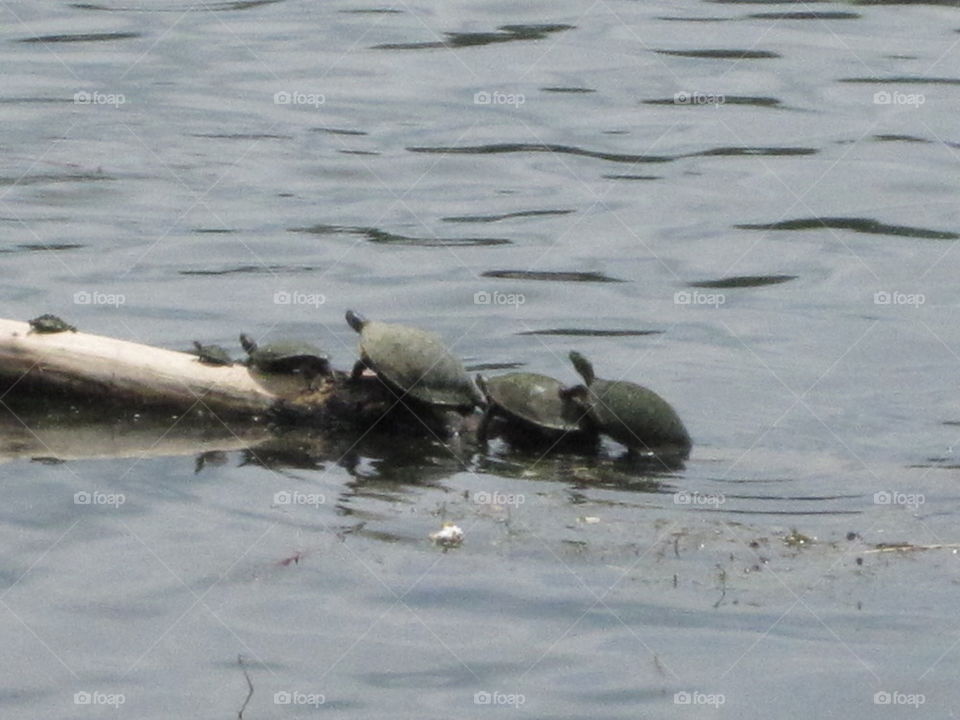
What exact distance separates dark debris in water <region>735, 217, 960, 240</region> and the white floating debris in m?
5.11

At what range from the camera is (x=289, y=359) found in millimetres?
7531

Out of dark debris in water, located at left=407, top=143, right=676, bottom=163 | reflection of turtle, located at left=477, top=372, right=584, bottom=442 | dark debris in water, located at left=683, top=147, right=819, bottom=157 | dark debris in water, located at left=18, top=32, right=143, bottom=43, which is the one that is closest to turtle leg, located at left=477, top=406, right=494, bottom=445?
reflection of turtle, located at left=477, top=372, right=584, bottom=442

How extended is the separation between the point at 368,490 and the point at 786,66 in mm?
9167

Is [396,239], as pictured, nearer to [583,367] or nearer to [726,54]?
[583,367]

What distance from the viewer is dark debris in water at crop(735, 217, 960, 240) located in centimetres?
1115

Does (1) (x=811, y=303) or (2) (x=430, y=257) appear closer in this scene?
(1) (x=811, y=303)

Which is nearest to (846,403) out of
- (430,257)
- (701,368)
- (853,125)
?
(701,368)

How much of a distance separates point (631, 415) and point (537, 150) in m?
5.88

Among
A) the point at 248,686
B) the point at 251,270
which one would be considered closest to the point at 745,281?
the point at 251,270

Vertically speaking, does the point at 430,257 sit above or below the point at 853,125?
below

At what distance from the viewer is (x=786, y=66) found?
1530 centimetres

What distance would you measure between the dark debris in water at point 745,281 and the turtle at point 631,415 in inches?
107

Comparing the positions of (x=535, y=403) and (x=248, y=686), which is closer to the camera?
(x=248, y=686)

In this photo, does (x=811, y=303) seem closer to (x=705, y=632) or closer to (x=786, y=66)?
(x=705, y=632)
